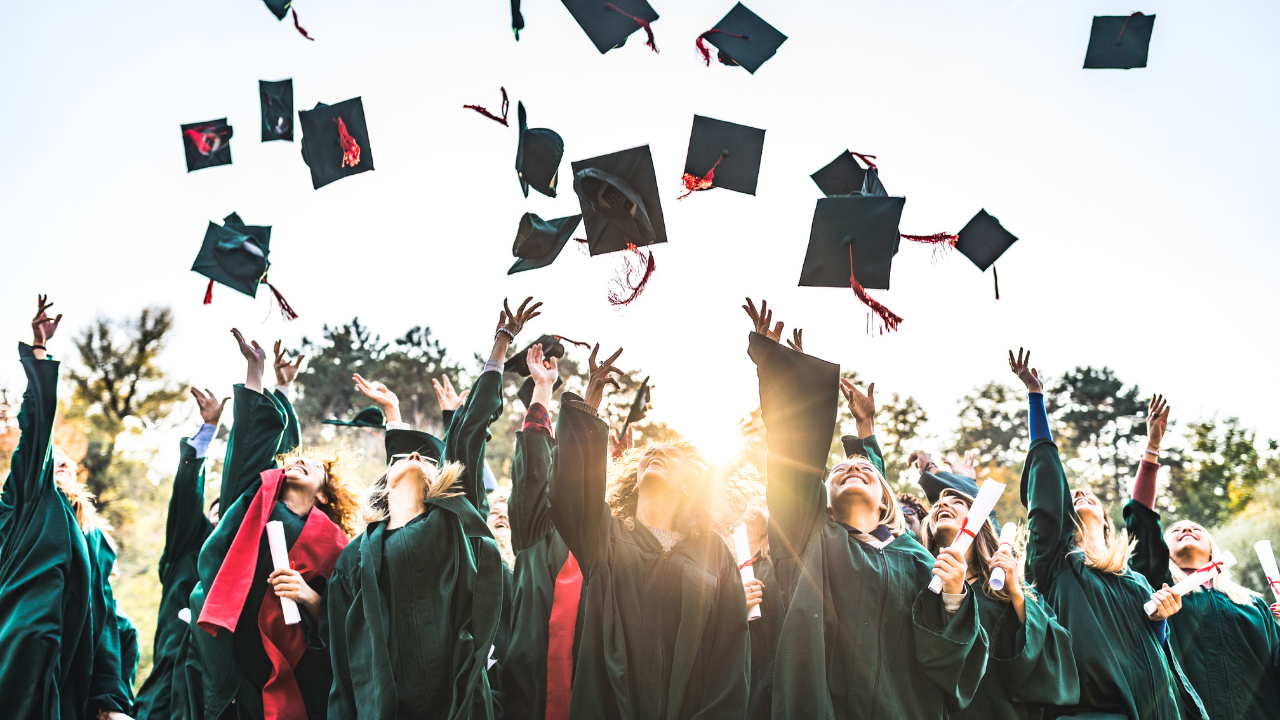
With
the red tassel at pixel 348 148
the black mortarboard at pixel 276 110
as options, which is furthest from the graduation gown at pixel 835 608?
the black mortarboard at pixel 276 110

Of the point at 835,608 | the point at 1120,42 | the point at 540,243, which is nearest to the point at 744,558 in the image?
the point at 835,608

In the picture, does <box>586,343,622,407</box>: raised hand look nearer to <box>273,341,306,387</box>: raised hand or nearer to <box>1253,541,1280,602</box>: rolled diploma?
<box>273,341,306,387</box>: raised hand

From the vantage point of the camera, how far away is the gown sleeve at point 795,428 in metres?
3.45

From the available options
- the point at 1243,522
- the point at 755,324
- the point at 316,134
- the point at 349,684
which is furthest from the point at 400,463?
the point at 1243,522

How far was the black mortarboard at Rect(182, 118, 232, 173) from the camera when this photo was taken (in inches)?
250

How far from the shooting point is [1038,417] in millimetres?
4805

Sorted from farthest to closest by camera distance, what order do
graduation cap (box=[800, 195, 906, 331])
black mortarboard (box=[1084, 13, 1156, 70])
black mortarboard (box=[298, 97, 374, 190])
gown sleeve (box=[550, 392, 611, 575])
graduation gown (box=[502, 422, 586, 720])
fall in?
black mortarboard (box=[298, 97, 374, 190]), black mortarboard (box=[1084, 13, 1156, 70]), graduation cap (box=[800, 195, 906, 331]), graduation gown (box=[502, 422, 586, 720]), gown sleeve (box=[550, 392, 611, 575])

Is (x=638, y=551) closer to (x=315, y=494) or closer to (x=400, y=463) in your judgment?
(x=400, y=463)

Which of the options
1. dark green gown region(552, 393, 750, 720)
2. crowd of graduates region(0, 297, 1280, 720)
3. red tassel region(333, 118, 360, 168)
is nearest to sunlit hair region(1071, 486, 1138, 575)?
crowd of graduates region(0, 297, 1280, 720)

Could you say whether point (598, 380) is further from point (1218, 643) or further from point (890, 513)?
point (1218, 643)

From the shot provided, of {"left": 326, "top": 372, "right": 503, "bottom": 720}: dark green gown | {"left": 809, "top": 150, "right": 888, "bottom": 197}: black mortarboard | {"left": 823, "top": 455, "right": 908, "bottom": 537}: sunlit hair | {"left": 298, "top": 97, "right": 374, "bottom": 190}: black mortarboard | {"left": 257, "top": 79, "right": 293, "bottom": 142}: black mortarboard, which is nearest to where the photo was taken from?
{"left": 326, "top": 372, "right": 503, "bottom": 720}: dark green gown

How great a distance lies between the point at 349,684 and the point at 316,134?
388 cm

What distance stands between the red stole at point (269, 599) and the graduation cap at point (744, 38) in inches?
150

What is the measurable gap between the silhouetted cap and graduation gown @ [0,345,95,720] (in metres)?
3.96
